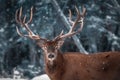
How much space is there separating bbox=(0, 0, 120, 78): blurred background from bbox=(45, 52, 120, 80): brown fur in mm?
7362

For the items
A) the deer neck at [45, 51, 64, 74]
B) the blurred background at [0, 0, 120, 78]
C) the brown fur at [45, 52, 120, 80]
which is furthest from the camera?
the blurred background at [0, 0, 120, 78]

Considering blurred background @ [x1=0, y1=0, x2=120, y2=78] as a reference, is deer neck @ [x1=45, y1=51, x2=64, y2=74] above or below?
above

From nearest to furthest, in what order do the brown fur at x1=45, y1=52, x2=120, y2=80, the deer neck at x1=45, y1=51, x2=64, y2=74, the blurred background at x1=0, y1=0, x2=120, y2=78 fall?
the deer neck at x1=45, y1=51, x2=64, y2=74
the brown fur at x1=45, y1=52, x2=120, y2=80
the blurred background at x1=0, y1=0, x2=120, y2=78

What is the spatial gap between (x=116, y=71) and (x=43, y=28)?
9078 millimetres

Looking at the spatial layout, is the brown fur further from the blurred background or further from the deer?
the blurred background

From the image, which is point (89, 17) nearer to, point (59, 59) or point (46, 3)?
point (46, 3)

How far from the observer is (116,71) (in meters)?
9.96

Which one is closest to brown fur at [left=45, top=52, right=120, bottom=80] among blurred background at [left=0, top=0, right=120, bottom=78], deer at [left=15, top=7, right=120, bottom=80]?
deer at [left=15, top=7, right=120, bottom=80]

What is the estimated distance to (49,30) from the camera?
18.6 meters

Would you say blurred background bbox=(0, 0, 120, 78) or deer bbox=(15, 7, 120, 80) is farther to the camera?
blurred background bbox=(0, 0, 120, 78)

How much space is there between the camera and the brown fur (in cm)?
985

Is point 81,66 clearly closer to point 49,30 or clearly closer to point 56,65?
point 56,65

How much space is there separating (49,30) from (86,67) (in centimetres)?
866

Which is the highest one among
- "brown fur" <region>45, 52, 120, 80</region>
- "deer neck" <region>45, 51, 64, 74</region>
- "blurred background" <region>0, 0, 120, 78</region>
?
"deer neck" <region>45, 51, 64, 74</region>
